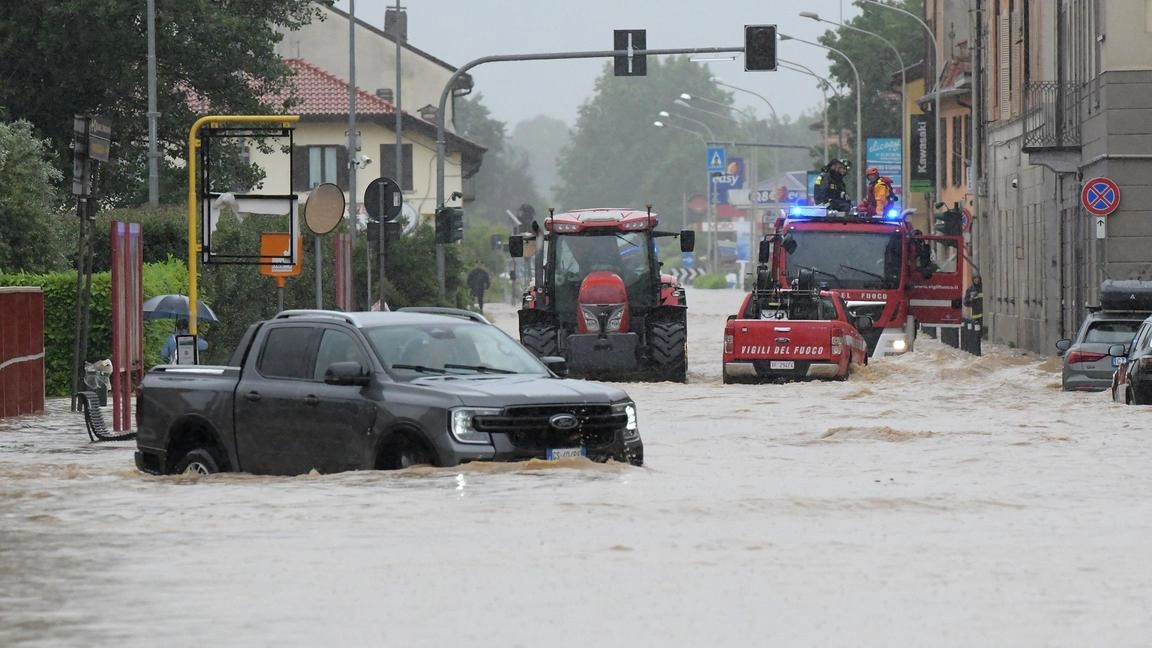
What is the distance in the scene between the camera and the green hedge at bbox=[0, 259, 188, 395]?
28.5 m

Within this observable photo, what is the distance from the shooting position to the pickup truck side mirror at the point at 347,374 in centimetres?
1487

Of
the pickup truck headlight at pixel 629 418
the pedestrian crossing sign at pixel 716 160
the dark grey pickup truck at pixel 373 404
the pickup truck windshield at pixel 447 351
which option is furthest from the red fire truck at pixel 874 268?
the pedestrian crossing sign at pixel 716 160

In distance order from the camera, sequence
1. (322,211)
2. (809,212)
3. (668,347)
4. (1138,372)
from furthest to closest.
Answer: (809,212), (668,347), (322,211), (1138,372)

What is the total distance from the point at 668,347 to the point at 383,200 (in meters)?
4.56

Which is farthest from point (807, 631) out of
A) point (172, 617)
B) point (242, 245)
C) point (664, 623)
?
point (242, 245)

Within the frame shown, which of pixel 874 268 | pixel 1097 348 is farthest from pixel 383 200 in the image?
pixel 1097 348

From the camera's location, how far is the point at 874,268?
118 ft

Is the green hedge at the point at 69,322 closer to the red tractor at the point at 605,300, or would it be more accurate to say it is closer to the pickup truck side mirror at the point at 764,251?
the red tractor at the point at 605,300

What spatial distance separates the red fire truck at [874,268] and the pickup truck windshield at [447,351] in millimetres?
19804

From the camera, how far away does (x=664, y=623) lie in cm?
969

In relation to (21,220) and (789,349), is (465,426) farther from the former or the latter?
(21,220)

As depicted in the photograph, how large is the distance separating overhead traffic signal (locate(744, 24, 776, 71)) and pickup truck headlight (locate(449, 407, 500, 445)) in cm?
2583

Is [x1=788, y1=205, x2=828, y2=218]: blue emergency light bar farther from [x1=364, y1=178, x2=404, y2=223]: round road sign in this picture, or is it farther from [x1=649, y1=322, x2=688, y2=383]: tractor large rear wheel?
[x1=364, y1=178, x2=404, y2=223]: round road sign

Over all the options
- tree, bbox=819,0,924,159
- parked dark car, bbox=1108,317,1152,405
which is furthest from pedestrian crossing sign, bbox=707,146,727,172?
parked dark car, bbox=1108,317,1152,405
